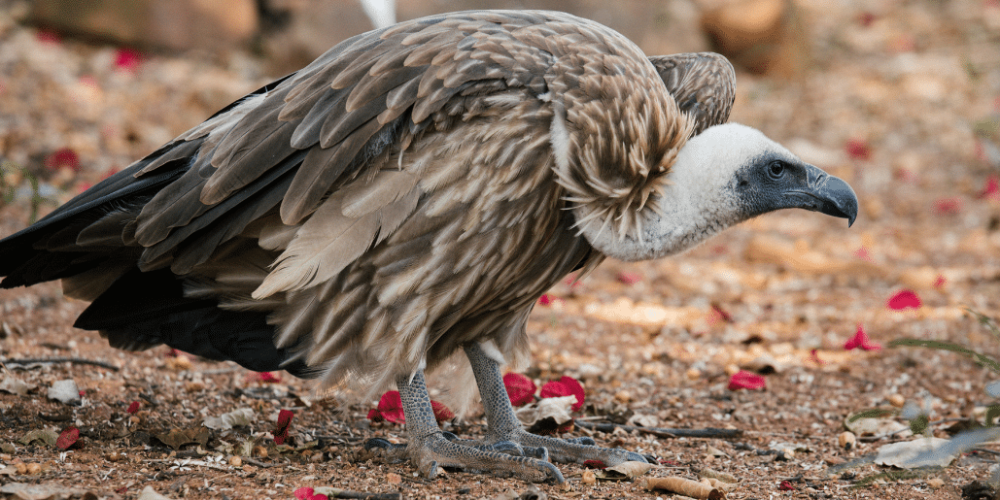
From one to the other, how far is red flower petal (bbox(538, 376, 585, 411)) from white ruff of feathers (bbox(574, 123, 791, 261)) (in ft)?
2.53

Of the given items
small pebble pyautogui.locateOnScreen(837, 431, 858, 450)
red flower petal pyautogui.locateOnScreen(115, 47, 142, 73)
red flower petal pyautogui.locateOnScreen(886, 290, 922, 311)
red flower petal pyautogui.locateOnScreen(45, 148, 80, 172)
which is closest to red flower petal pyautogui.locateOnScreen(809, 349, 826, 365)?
red flower petal pyautogui.locateOnScreen(886, 290, 922, 311)

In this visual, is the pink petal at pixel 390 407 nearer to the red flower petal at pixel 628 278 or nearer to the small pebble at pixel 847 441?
the small pebble at pixel 847 441

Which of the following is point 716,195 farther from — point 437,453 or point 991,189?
point 991,189

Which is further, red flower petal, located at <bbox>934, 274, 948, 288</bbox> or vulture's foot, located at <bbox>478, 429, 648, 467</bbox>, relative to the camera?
red flower petal, located at <bbox>934, 274, 948, 288</bbox>

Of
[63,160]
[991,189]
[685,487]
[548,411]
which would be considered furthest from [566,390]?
[991,189]

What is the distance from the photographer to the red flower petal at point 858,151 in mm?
7625

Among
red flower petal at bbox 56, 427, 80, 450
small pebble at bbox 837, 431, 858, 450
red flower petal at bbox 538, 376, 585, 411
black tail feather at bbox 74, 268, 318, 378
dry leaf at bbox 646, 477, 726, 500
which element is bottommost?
small pebble at bbox 837, 431, 858, 450

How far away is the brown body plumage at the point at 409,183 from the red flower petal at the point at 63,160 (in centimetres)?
303

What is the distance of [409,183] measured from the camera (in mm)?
2590

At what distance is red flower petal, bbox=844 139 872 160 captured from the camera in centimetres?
762

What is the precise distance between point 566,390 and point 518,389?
0.21 meters

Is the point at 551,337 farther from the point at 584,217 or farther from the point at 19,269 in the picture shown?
the point at 19,269

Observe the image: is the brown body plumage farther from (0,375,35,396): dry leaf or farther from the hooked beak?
(0,375,35,396): dry leaf

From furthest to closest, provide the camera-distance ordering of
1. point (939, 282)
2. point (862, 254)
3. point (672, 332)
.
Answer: point (862, 254)
point (939, 282)
point (672, 332)
